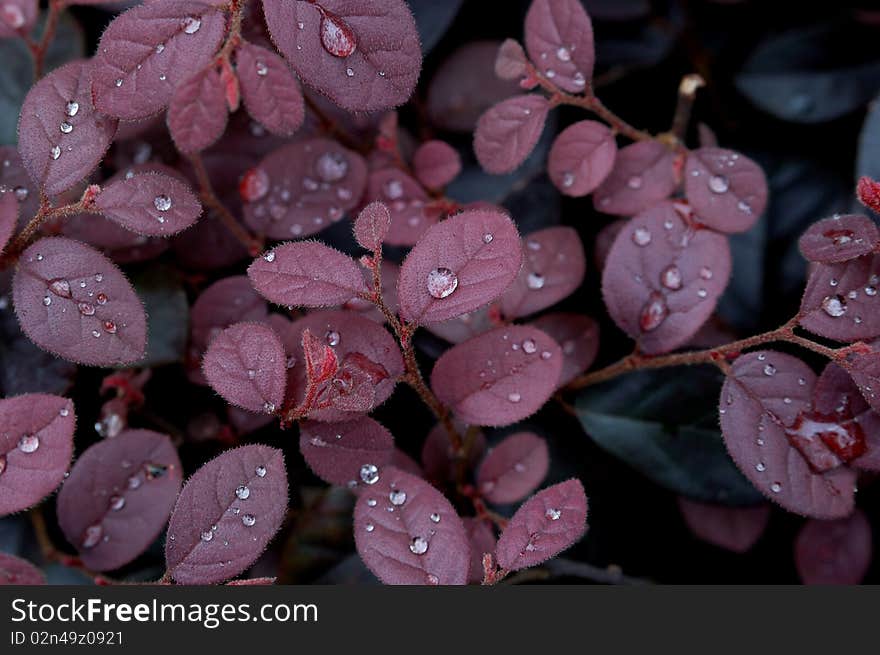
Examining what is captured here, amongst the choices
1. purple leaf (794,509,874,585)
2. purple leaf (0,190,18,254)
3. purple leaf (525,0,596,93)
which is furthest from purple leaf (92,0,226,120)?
purple leaf (794,509,874,585)

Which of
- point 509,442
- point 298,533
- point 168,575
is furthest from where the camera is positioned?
point 298,533

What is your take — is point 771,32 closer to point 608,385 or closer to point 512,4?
point 512,4

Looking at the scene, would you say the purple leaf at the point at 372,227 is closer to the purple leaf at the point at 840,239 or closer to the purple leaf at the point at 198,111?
the purple leaf at the point at 198,111

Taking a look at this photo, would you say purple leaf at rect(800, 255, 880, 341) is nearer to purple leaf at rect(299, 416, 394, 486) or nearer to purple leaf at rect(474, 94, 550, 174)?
purple leaf at rect(474, 94, 550, 174)

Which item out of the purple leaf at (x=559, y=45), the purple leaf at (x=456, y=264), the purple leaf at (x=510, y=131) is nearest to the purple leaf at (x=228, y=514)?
the purple leaf at (x=456, y=264)

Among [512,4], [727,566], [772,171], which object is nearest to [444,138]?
[512,4]

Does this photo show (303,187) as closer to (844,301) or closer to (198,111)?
(198,111)
